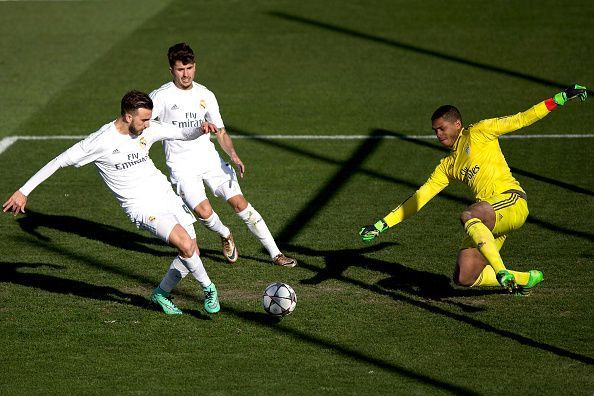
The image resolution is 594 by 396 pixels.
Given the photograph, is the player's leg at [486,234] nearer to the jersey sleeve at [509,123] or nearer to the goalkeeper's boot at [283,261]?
the jersey sleeve at [509,123]

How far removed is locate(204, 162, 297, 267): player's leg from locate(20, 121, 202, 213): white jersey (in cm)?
132

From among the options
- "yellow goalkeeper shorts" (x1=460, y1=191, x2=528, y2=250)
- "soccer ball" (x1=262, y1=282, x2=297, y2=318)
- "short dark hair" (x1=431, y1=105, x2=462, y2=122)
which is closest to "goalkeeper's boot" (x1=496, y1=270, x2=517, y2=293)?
"yellow goalkeeper shorts" (x1=460, y1=191, x2=528, y2=250)

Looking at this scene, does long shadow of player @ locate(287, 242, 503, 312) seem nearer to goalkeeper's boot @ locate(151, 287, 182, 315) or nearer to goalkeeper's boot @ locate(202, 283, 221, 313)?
goalkeeper's boot @ locate(202, 283, 221, 313)

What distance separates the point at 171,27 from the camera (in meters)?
20.4

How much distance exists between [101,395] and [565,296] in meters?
4.33

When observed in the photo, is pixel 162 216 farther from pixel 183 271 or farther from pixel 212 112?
pixel 212 112

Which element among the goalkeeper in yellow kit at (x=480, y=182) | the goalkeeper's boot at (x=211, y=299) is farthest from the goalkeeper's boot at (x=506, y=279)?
the goalkeeper's boot at (x=211, y=299)

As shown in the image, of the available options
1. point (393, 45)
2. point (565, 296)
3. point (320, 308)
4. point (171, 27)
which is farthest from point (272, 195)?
point (171, 27)

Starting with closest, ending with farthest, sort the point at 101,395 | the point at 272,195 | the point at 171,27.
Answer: the point at 101,395 → the point at 272,195 → the point at 171,27

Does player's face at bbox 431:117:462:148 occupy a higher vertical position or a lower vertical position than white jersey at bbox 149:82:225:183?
higher


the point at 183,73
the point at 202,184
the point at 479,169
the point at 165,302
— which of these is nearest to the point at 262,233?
the point at 202,184

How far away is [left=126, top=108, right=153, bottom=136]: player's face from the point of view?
8.90m

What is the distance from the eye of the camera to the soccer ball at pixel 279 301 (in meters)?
8.95

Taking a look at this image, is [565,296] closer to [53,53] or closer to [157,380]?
[157,380]
